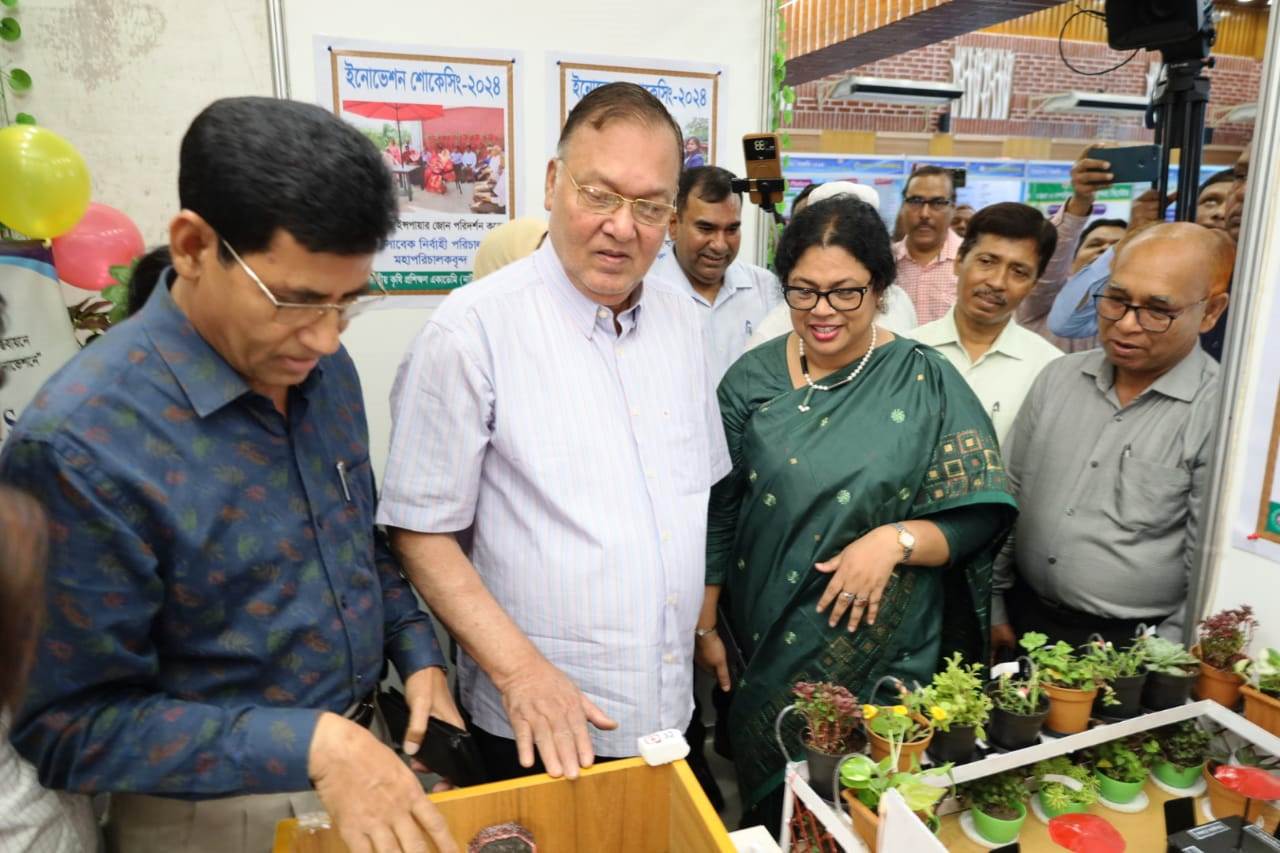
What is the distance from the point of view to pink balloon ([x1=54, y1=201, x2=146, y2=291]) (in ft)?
6.32

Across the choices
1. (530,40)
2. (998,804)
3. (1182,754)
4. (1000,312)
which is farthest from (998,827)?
(530,40)

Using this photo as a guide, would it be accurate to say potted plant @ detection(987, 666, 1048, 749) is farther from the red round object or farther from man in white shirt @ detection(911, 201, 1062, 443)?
man in white shirt @ detection(911, 201, 1062, 443)

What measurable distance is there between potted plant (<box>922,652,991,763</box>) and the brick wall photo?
8937mm

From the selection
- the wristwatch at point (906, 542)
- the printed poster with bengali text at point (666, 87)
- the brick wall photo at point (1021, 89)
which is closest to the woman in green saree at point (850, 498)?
the wristwatch at point (906, 542)

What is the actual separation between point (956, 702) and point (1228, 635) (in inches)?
19.3

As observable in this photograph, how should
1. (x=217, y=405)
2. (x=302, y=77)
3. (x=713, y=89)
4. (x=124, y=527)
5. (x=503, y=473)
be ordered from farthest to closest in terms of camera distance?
(x=713, y=89) < (x=302, y=77) < (x=503, y=473) < (x=217, y=405) < (x=124, y=527)

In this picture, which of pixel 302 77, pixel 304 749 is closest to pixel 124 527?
pixel 304 749

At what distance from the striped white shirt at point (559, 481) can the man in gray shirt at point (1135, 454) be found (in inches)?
33.2

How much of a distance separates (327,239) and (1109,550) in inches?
60.1

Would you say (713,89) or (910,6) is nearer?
(713,89)

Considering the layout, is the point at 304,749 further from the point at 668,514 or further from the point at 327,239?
the point at 668,514

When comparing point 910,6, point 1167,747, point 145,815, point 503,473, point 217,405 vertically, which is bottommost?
point 1167,747

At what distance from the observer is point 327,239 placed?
2.65 ft

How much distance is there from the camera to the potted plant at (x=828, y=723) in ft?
3.76
